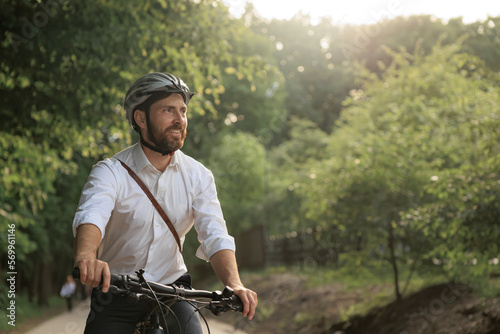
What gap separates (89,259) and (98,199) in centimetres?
44

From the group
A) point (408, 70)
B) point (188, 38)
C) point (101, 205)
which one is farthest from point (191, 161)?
point (408, 70)

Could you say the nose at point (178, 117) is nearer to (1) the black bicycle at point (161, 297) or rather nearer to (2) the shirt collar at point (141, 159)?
(2) the shirt collar at point (141, 159)

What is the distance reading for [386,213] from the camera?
31.0 ft

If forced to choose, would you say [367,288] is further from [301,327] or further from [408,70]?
[408,70]

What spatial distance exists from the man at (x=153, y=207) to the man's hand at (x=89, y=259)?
175mm

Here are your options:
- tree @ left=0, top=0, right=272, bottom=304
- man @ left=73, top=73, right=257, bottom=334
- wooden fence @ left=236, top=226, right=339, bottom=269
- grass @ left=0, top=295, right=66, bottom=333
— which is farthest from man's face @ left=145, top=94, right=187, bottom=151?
grass @ left=0, top=295, right=66, bottom=333

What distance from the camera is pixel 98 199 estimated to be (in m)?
2.91

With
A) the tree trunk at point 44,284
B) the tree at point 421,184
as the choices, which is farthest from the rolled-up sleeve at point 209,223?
the tree trunk at point 44,284

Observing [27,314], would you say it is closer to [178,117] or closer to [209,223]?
[209,223]

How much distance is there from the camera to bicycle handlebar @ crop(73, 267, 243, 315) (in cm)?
253

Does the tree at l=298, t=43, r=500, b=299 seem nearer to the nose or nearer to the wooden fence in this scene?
the nose

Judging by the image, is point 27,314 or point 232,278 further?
point 27,314

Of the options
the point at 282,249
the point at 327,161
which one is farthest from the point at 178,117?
the point at 282,249

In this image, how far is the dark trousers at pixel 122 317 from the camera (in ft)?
9.71
